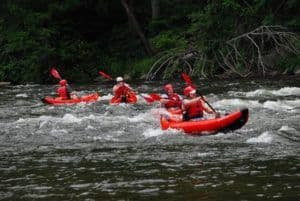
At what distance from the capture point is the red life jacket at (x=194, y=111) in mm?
12938

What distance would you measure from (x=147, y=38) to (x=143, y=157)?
24143mm

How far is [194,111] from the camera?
42.7 ft

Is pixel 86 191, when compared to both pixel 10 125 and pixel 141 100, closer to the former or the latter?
pixel 10 125

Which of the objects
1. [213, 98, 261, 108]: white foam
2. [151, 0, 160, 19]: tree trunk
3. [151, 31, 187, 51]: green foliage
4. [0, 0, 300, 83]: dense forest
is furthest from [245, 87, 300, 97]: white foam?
[151, 0, 160, 19]: tree trunk

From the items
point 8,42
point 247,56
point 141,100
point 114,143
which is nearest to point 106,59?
point 8,42

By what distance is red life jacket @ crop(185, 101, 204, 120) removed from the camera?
12.9 meters

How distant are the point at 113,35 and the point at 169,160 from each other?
26331 mm

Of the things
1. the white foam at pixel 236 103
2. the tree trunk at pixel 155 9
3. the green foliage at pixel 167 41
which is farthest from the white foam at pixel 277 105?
the tree trunk at pixel 155 9

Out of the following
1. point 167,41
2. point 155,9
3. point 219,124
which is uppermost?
point 155,9

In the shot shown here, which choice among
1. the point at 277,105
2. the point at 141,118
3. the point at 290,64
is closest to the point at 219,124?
the point at 141,118

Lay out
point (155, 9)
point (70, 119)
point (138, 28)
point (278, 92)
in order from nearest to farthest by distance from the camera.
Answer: point (70, 119) → point (278, 92) → point (138, 28) → point (155, 9)

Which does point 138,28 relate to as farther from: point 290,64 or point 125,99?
point 125,99

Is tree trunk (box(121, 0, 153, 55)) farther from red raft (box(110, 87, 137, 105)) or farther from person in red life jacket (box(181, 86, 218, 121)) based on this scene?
person in red life jacket (box(181, 86, 218, 121))

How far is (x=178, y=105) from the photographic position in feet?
49.4
